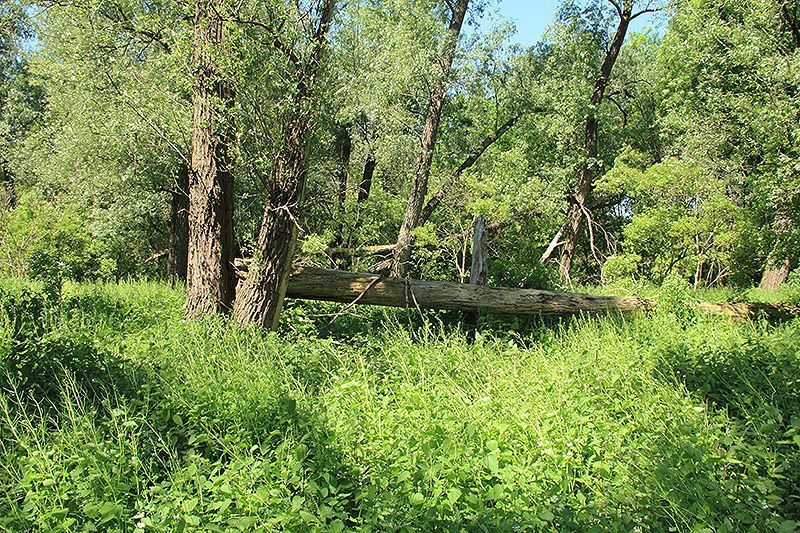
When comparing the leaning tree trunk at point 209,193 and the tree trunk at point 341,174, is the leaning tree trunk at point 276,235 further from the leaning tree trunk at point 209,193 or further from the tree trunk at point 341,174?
the tree trunk at point 341,174

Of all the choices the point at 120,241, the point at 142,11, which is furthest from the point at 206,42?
the point at 120,241

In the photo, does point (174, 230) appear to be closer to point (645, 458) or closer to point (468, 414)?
point (468, 414)

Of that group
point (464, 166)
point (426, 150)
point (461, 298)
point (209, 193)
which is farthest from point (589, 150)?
point (209, 193)

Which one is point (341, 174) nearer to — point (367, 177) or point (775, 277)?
point (367, 177)

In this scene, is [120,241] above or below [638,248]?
below

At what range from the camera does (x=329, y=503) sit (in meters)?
2.93

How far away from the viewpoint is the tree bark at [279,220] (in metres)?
6.49

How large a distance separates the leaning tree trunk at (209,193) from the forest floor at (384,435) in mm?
602

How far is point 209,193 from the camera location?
6578mm

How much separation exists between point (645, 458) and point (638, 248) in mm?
10058

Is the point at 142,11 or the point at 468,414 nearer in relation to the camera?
the point at 468,414

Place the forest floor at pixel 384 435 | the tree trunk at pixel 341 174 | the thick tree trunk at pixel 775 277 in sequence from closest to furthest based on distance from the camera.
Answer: the forest floor at pixel 384 435
the tree trunk at pixel 341 174
the thick tree trunk at pixel 775 277

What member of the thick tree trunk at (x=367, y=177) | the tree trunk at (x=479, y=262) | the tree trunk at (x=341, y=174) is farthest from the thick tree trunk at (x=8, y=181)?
the tree trunk at (x=479, y=262)

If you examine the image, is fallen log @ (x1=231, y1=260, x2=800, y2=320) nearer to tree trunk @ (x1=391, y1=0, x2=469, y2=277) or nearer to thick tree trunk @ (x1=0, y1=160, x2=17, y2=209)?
tree trunk @ (x1=391, y1=0, x2=469, y2=277)
